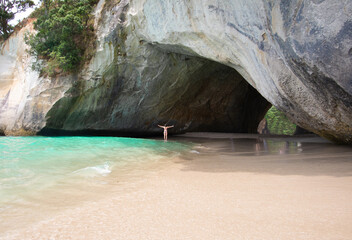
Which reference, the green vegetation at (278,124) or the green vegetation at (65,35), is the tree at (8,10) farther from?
the green vegetation at (278,124)

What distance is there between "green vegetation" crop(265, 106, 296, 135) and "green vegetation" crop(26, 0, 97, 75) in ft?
81.5

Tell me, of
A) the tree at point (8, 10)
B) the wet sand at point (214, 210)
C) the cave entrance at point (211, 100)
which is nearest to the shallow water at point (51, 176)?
the wet sand at point (214, 210)

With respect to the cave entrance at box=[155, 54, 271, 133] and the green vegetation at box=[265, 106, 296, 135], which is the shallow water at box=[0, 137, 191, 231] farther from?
the green vegetation at box=[265, 106, 296, 135]

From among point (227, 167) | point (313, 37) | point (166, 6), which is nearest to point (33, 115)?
point (166, 6)

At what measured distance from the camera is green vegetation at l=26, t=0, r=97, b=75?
12.9m

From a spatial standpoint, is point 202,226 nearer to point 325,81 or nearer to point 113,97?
point 325,81

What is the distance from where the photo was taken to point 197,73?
13.7 m

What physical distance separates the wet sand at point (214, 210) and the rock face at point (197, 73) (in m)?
2.11

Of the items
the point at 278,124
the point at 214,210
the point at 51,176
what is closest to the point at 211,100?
the point at 51,176

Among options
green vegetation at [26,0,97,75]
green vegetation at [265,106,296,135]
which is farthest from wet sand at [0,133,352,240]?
green vegetation at [265,106,296,135]

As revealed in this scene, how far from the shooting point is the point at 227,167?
16.2 ft

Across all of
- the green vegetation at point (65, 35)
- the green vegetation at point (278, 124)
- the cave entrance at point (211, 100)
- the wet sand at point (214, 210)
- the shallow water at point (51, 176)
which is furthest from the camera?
the green vegetation at point (278, 124)

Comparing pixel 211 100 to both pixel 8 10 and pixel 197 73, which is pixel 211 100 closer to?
pixel 197 73

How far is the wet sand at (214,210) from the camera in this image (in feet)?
6.54
